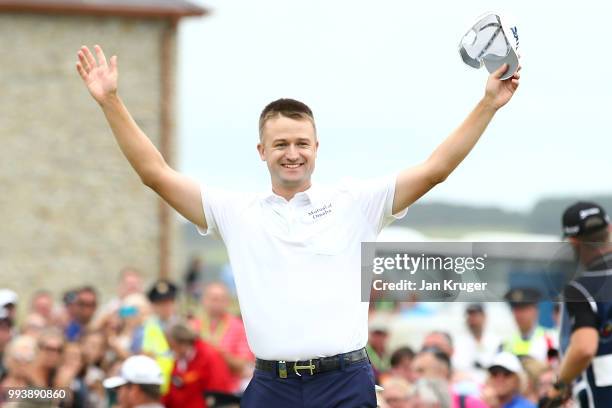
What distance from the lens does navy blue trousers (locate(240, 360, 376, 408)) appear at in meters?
6.67

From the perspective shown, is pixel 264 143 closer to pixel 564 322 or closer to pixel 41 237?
pixel 564 322

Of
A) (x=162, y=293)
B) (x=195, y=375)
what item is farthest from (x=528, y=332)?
(x=162, y=293)

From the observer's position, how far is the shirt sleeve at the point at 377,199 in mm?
6801

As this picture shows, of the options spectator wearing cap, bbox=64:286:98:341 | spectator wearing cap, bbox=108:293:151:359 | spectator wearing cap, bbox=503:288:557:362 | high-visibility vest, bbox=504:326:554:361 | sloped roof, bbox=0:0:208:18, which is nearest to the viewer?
spectator wearing cap, bbox=503:288:557:362

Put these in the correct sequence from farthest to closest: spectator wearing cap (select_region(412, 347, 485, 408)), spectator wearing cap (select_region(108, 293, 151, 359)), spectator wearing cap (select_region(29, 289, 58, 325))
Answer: spectator wearing cap (select_region(29, 289, 58, 325))
spectator wearing cap (select_region(108, 293, 151, 359))
spectator wearing cap (select_region(412, 347, 485, 408))

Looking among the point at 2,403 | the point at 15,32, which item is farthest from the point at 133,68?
the point at 2,403

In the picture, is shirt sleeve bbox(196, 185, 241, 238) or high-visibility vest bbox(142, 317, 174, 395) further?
high-visibility vest bbox(142, 317, 174, 395)

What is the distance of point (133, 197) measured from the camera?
110 ft

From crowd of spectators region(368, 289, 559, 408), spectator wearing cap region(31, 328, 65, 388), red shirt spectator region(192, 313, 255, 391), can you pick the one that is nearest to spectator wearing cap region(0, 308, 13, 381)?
spectator wearing cap region(31, 328, 65, 388)

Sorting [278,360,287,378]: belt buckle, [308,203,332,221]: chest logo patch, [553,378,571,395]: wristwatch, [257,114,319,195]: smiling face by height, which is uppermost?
[257,114,319,195]: smiling face

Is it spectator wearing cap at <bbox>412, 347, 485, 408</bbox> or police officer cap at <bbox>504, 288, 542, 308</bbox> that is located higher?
police officer cap at <bbox>504, 288, 542, 308</bbox>

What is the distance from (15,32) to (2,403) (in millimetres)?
22509

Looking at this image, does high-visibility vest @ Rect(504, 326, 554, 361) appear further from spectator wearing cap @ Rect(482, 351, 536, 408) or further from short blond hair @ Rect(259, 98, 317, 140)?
short blond hair @ Rect(259, 98, 317, 140)

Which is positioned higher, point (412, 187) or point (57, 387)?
point (412, 187)
